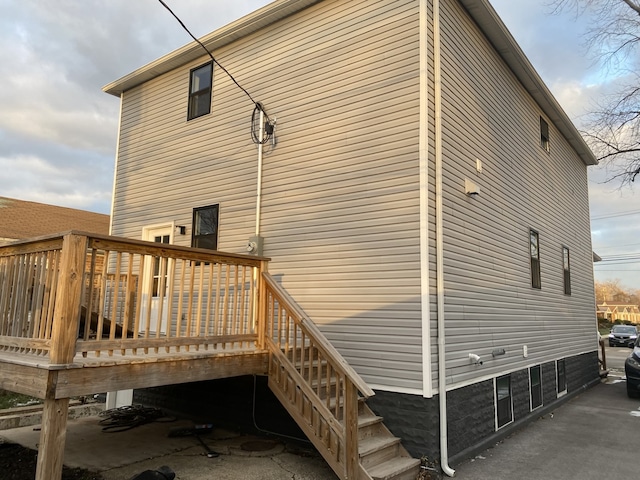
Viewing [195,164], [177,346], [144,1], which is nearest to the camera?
[177,346]

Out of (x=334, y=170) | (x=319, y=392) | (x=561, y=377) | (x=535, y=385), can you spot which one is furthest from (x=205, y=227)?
(x=561, y=377)

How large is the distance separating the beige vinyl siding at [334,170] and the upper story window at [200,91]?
0.19 metres

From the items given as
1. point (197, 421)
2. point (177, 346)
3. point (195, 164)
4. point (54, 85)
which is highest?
point (54, 85)

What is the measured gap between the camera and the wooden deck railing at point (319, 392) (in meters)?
4.07

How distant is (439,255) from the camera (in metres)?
5.19

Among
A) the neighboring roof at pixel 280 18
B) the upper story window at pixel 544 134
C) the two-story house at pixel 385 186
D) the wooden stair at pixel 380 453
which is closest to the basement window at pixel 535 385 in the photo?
the two-story house at pixel 385 186

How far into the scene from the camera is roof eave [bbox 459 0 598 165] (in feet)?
21.3

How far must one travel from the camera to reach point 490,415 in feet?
20.3

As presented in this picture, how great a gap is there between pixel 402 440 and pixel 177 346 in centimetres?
269

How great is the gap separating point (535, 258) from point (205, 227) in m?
6.36

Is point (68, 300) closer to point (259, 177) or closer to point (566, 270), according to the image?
point (259, 177)

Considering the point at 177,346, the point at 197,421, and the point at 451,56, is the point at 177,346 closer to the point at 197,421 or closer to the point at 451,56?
the point at 197,421

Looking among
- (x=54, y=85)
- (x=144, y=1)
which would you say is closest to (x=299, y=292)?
(x=144, y=1)

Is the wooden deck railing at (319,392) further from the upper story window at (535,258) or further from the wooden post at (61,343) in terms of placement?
the upper story window at (535,258)
